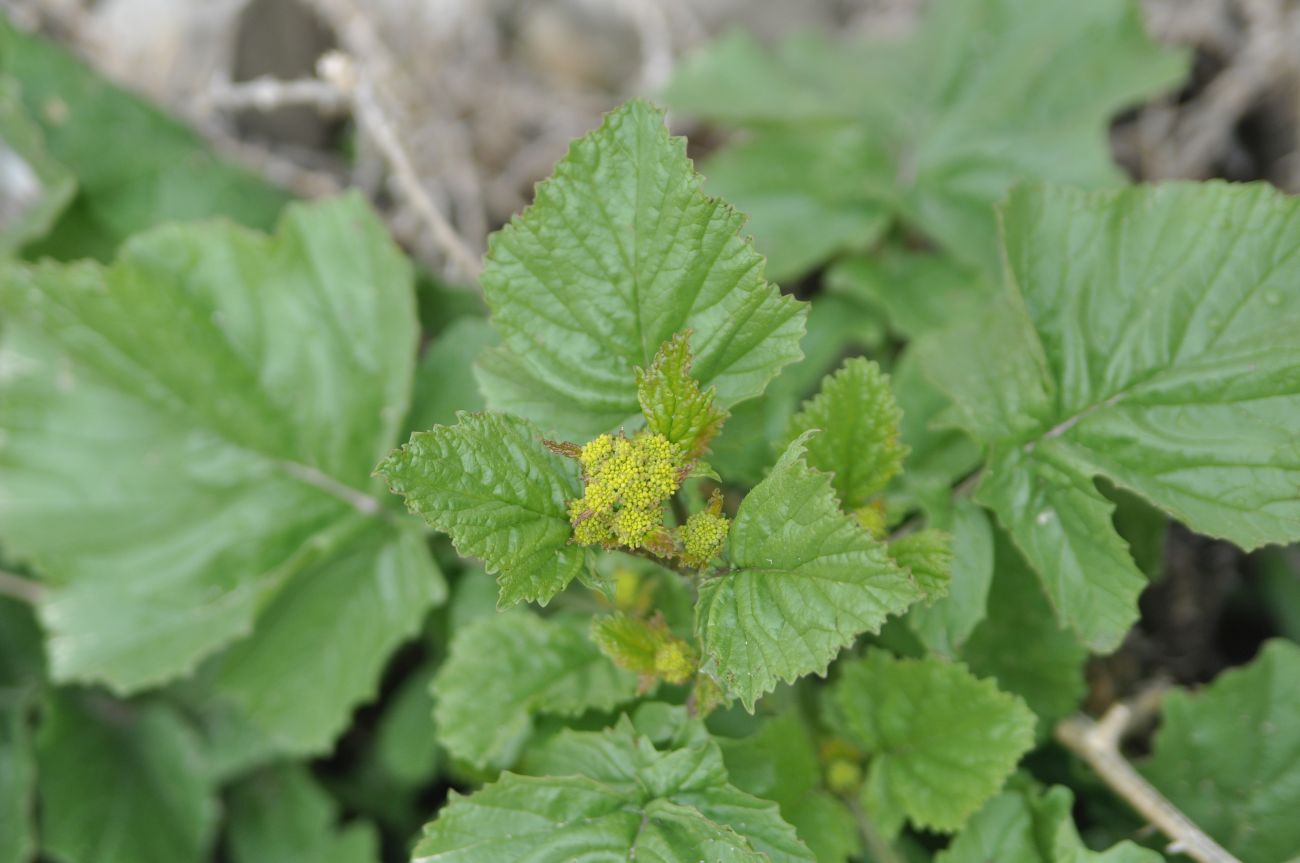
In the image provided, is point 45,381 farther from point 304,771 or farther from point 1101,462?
point 1101,462

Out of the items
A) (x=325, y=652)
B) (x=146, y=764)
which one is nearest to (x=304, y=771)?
(x=146, y=764)

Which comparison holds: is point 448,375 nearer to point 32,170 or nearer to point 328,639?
point 328,639

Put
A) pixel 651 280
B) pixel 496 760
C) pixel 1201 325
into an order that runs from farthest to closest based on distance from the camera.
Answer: pixel 496 760 → pixel 1201 325 → pixel 651 280

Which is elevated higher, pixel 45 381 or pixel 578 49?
pixel 578 49

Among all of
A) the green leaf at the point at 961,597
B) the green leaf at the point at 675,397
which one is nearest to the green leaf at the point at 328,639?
the green leaf at the point at 675,397

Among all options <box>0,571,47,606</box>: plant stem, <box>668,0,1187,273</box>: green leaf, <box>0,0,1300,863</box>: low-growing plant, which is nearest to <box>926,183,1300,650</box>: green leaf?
<box>0,0,1300,863</box>: low-growing plant

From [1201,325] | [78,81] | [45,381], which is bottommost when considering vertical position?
[1201,325]

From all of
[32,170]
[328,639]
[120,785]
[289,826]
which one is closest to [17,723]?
[120,785]
